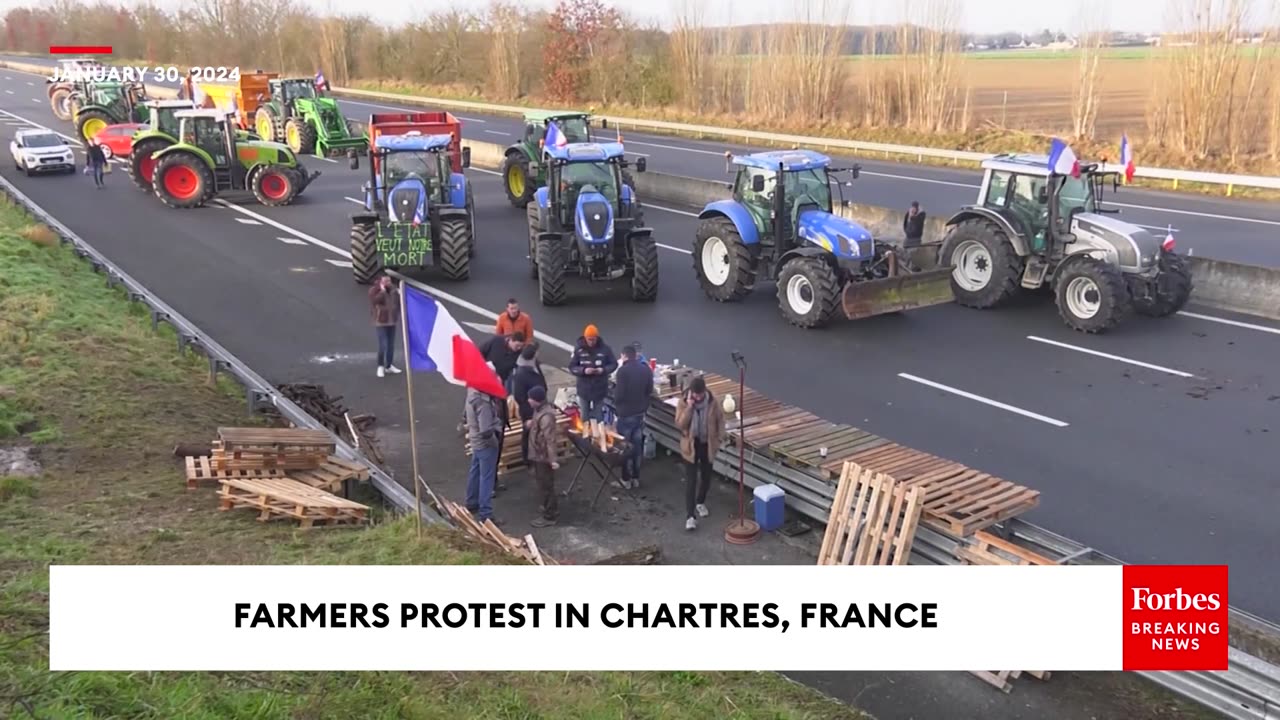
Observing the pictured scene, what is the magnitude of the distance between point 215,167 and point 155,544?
20.2 metres

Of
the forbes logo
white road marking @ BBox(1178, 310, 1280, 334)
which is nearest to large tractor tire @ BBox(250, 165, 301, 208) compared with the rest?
white road marking @ BBox(1178, 310, 1280, 334)

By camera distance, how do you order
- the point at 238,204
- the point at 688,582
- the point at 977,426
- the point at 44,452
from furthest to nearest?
1. the point at 238,204
2. the point at 977,426
3. the point at 44,452
4. the point at 688,582

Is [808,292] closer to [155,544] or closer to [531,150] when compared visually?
[155,544]

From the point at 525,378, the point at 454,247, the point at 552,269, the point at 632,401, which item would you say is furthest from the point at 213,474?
the point at 454,247

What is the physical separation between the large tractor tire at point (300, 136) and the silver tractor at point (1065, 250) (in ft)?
83.8

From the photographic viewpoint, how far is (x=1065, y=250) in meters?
15.4

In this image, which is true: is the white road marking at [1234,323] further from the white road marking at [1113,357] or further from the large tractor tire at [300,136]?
the large tractor tire at [300,136]

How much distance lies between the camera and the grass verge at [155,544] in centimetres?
548

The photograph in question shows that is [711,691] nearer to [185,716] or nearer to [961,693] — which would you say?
[961,693]

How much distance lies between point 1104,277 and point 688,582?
401 inches

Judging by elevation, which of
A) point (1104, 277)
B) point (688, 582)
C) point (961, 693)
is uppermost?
point (1104, 277)

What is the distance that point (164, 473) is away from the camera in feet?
32.3

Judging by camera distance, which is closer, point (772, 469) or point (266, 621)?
point (266, 621)

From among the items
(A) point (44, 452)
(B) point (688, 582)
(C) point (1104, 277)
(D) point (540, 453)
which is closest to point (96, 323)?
(A) point (44, 452)
